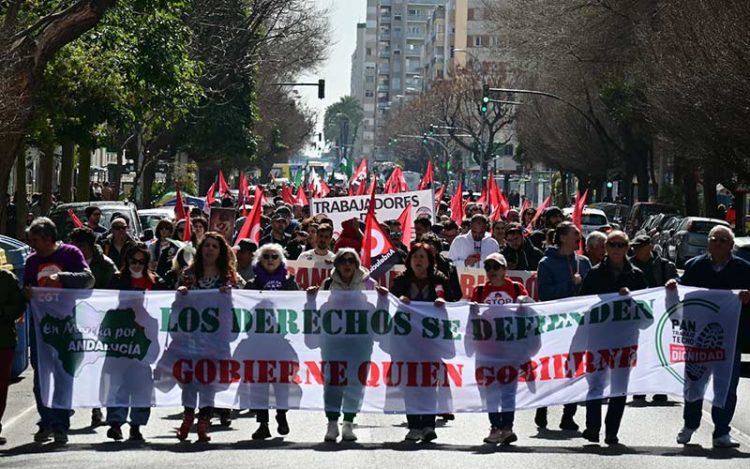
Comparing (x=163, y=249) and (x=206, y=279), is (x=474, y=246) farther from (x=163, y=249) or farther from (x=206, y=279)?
(x=206, y=279)

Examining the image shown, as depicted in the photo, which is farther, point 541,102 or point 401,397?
point 541,102

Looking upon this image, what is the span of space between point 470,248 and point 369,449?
6.92 meters

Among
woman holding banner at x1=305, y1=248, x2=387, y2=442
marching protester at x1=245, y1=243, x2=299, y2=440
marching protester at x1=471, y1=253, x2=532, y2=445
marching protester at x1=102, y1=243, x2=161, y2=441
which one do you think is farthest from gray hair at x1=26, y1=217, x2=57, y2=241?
marching protester at x1=471, y1=253, x2=532, y2=445

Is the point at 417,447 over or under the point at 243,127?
under

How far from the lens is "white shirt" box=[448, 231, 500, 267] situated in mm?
17516

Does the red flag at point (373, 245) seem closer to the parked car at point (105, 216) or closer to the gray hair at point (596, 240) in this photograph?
the gray hair at point (596, 240)

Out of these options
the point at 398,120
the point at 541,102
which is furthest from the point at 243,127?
the point at 398,120

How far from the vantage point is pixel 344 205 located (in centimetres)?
2188

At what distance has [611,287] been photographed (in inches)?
467

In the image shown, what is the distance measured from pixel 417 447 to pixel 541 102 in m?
64.3

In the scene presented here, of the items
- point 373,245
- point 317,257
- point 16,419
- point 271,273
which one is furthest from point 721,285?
point 16,419

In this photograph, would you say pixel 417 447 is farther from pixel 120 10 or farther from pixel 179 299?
pixel 120 10

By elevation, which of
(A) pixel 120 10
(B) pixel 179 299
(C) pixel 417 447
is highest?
(A) pixel 120 10

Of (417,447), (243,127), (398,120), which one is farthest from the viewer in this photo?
(398,120)
